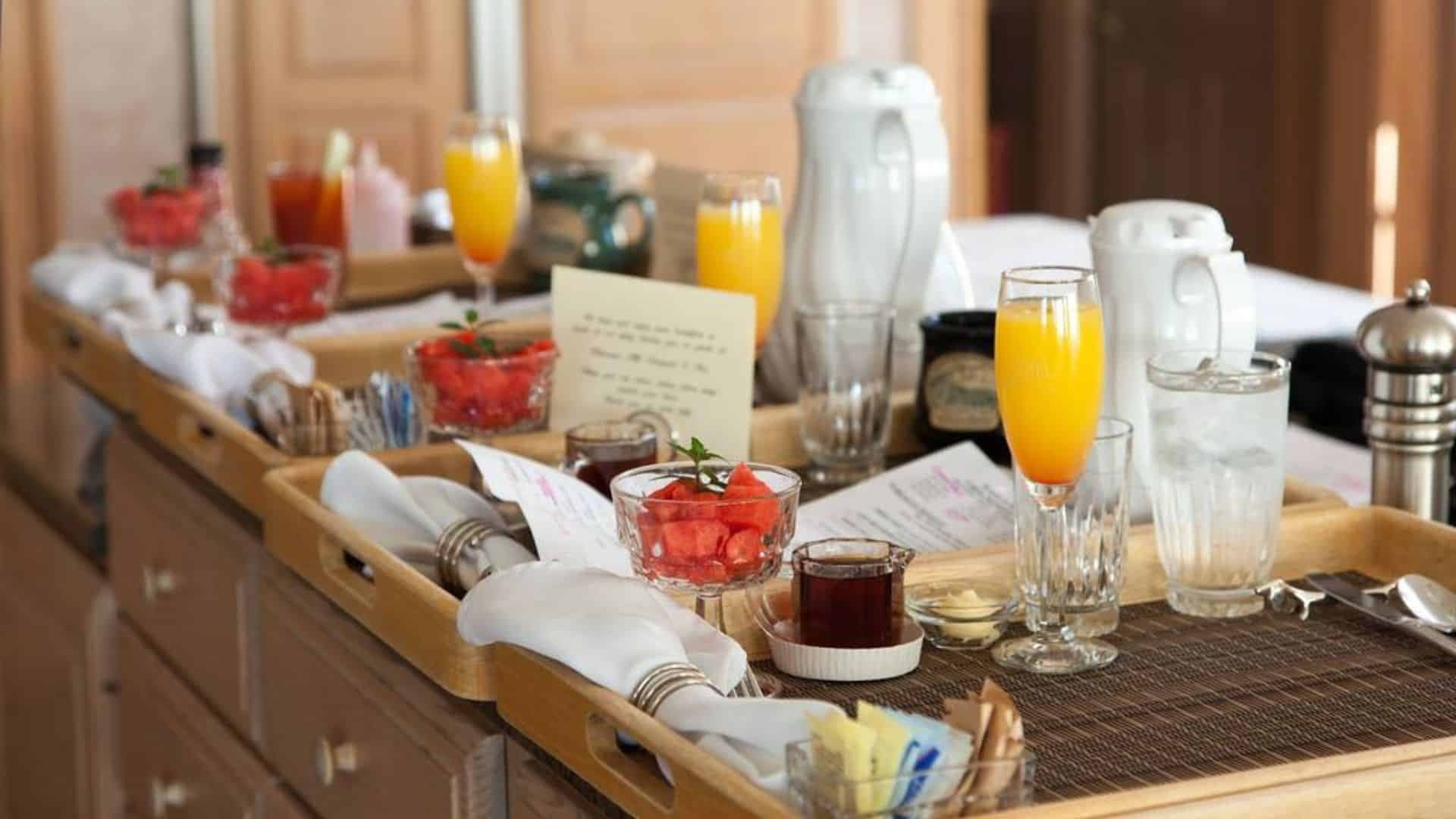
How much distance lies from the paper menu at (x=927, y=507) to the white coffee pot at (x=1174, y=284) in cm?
12

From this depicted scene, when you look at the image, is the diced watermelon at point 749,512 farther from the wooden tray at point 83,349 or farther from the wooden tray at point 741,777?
the wooden tray at point 83,349

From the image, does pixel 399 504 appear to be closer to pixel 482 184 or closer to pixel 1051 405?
pixel 1051 405

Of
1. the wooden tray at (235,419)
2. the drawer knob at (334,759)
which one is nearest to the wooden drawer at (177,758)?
the drawer knob at (334,759)

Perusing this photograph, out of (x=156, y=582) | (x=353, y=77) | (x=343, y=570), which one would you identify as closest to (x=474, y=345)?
(x=343, y=570)

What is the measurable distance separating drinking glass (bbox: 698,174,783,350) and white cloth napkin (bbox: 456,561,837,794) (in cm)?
61

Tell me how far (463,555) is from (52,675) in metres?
1.13

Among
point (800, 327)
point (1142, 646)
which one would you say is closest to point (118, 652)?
point (800, 327)

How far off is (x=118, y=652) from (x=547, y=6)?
2317mm

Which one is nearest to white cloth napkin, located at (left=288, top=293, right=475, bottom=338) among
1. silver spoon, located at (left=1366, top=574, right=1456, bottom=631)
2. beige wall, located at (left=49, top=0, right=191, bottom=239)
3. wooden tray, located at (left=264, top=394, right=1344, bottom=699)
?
wooden tray, located at (left=264, top=394, right=1344, bottom=699)

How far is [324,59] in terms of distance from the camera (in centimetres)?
395

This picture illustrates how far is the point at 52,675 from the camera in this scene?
2.22 metres

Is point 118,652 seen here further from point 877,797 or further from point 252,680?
point 877,797

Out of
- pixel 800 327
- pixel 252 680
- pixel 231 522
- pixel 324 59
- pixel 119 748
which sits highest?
pixel 324 59

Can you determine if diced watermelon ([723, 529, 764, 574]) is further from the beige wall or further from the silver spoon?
the beige wall
